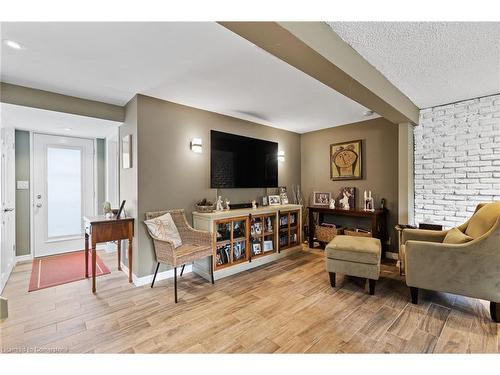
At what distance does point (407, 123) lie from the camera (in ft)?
10.1

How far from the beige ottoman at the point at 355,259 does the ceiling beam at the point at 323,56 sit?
152 centimetres

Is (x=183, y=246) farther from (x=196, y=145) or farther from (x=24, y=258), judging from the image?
(x=24, y=258)

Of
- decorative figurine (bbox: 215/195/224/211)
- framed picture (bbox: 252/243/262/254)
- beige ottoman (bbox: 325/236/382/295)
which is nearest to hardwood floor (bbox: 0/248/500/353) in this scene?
beige ottoman (bbox: 325/236/382/295)

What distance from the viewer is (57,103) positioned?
2566mm

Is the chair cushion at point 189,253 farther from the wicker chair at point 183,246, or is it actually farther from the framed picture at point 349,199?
the framed picture at point 349,199

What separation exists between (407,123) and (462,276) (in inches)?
79.9

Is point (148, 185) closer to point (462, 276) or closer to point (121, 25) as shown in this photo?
point (121, 25)

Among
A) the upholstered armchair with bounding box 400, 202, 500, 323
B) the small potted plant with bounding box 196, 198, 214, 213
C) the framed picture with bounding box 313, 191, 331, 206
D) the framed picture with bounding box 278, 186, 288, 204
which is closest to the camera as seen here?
the upholstered armchair with bounding box 400, 202, 500, 323

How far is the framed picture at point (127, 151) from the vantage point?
279cm

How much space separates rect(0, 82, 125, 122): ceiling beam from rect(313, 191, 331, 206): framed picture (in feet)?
11.5

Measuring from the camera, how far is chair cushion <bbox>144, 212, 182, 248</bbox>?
256 centimetres

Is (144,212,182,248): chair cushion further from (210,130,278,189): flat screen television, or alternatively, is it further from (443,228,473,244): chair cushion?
(443,228,473,244): chair cushion

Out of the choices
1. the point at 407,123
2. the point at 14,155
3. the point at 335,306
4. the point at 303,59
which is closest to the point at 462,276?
the point at 335,306

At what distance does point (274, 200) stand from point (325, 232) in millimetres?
1046
